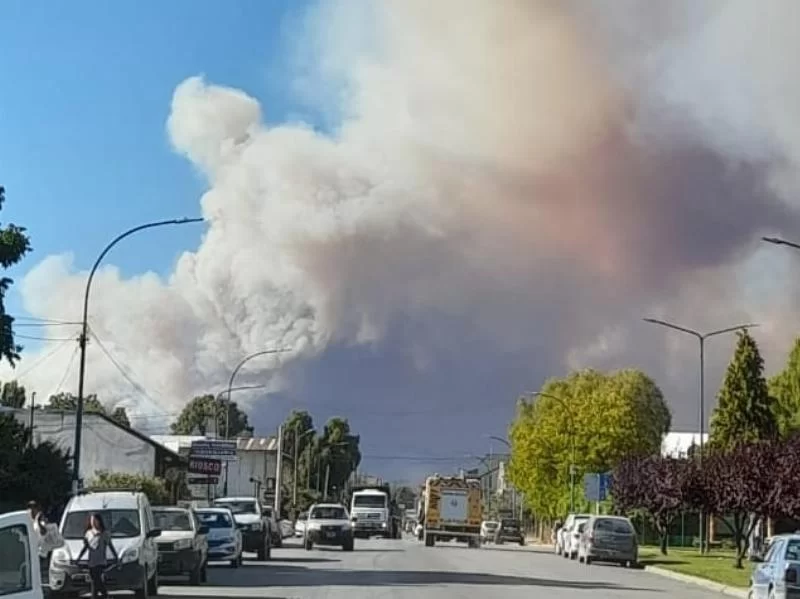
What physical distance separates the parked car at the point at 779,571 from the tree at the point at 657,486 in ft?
94.7

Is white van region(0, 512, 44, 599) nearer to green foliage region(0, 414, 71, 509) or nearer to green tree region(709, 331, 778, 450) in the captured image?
green foliage region(0, 414, 71, 509)

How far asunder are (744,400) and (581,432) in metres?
10.3

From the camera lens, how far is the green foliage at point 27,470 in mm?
41000

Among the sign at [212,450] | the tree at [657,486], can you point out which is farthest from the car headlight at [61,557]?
the sign at [212,450]

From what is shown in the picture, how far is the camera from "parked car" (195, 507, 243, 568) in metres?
41.9

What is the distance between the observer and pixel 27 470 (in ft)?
140

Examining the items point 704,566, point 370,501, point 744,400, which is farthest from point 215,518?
point 744,400

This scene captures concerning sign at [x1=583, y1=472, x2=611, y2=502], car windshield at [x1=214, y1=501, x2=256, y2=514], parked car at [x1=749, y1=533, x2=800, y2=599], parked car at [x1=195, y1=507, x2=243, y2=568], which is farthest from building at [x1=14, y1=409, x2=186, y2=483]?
parked car at [x1=749, y1=533, x2=800, y2=599]

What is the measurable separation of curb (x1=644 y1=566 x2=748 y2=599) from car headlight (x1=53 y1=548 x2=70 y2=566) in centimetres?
1597

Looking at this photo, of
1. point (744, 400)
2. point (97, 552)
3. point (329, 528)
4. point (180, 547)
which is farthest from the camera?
point (744, 400)

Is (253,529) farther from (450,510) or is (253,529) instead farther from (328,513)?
(450,510)

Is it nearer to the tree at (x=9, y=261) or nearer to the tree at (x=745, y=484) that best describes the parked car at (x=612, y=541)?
the tree at (x=745, y=484)

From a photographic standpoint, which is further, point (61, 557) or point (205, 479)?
point (205, 479)

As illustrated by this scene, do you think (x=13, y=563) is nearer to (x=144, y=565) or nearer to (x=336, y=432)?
(x=144, y=565)
